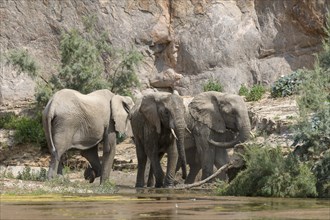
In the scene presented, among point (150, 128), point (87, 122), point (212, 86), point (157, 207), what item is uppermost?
point (212, 86)

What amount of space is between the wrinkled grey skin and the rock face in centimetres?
937

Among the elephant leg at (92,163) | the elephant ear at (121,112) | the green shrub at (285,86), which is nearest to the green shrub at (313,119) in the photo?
the elephant ear at (121,112)

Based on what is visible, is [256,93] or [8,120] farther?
[8,120]

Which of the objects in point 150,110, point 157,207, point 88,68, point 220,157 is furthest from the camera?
point 88,68

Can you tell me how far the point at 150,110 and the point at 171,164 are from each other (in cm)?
160

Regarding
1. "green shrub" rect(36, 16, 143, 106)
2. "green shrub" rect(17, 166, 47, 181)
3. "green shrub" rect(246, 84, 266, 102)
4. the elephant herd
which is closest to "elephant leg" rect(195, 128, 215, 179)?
the elephant herd

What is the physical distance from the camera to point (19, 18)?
136ft

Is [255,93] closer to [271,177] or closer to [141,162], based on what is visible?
[141,162]

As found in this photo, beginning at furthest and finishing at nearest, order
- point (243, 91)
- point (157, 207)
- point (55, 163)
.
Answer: point (243, 91) → point (55, 163) → point (157, 207)

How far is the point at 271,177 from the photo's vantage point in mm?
21719

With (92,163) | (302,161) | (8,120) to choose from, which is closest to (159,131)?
(92,163)

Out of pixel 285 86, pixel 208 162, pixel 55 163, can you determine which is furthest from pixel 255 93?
pixel 55 163

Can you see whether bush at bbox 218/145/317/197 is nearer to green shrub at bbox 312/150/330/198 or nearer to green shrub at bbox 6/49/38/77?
green shrub at bbox 312/150/330/198

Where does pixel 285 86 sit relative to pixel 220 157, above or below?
above
